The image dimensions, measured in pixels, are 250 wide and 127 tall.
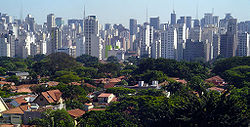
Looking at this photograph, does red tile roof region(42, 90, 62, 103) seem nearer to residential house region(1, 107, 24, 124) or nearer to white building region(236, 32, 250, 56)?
residential house region(1, 107, 24, 124)

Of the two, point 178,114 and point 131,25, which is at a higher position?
point 131,25

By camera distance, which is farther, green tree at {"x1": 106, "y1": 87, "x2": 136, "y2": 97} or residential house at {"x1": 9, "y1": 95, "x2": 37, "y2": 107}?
green tree at {"x1": 106, "y1": 87, "x2": 136, "y2": 97}

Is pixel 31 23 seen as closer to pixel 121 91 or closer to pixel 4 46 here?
pixel 4 46

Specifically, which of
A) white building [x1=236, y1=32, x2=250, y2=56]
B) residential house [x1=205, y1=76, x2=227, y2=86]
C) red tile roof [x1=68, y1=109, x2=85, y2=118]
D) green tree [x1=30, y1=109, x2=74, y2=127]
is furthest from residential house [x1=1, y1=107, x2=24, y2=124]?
white building [x1=236, y1=32, x2=250, y2=56]

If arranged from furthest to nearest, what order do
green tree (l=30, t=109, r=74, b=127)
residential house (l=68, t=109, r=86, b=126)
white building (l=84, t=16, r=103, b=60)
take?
1. white building (l=84, t=16, r=103, b=60)
2. residential house (l=68, t=109, r=86, b=126)
3. green tree (l=30, t=109, r=74, b=127)

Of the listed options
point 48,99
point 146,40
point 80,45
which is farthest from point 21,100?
point 146,40

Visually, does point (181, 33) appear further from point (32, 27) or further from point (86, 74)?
point (32, 27)

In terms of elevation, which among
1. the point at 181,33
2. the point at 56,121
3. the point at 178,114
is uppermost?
the point at 181,33

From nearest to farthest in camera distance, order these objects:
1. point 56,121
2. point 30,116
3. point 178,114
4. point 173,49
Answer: point 178,114 < point 56,121 < point 30,116 < point 173,49

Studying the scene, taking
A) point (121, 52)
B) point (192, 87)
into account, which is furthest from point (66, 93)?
point (121, 52)
